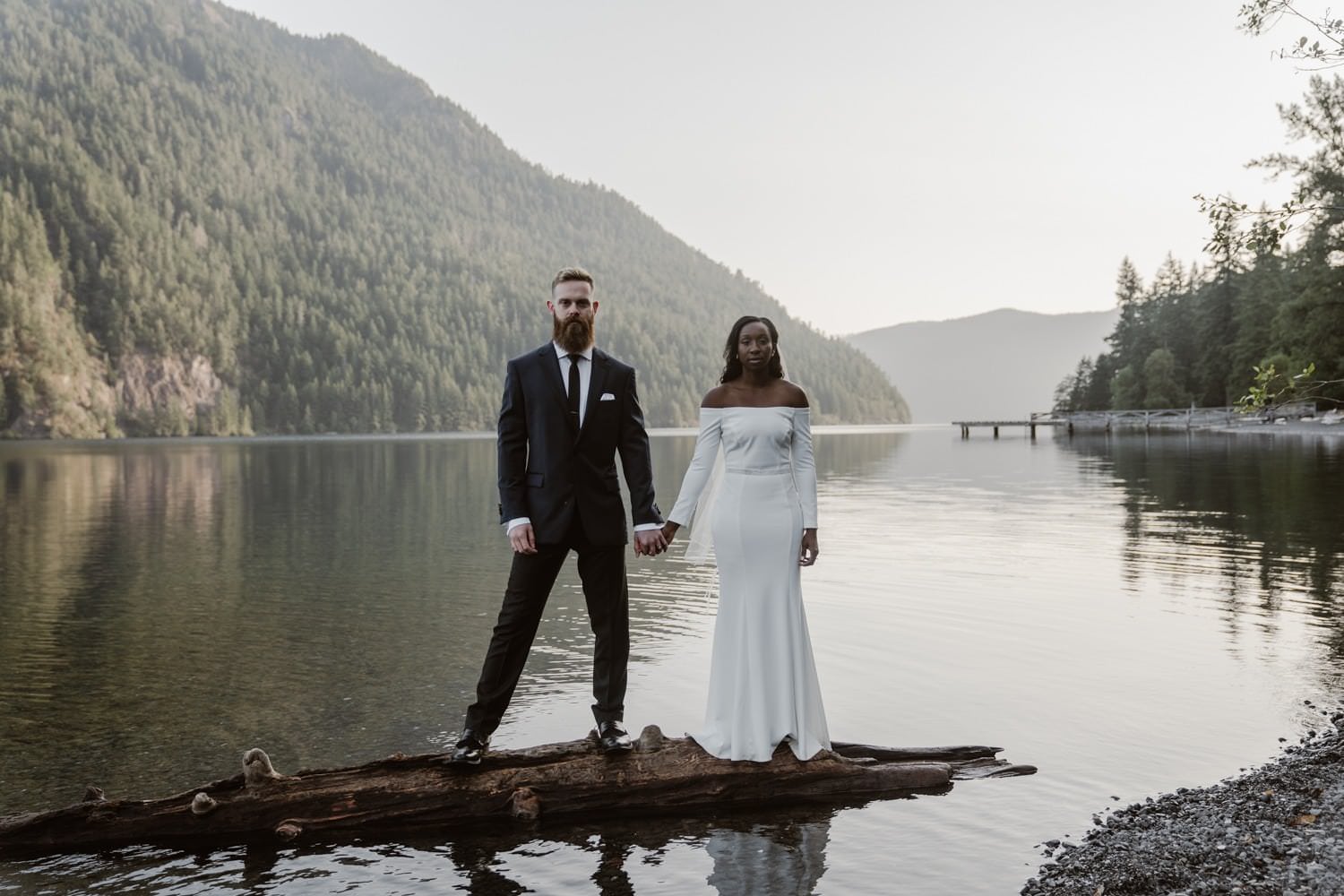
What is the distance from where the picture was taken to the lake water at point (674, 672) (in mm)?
6543

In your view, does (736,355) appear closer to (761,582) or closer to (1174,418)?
(761,582)

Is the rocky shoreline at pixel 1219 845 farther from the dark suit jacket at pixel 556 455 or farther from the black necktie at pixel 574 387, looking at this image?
the black necktie at pixel 574 387

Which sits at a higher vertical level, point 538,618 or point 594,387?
point 594,387

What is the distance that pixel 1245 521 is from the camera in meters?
25.7

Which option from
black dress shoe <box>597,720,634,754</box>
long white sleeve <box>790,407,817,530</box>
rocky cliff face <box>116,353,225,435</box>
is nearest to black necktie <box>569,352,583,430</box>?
long white sleeve <box>790,407,817,530</box>

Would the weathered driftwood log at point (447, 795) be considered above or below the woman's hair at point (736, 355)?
below

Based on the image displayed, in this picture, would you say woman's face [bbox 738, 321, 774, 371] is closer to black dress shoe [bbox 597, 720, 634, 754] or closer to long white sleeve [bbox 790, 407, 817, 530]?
long white sleeve [bbox 790, 407, 817, 530]

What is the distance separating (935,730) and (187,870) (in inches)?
236

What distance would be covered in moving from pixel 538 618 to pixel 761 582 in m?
1.44

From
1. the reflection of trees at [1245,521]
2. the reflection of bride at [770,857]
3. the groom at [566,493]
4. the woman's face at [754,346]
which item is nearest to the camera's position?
the reflection of bride at [770,857]

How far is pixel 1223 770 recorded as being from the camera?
26.6 feet

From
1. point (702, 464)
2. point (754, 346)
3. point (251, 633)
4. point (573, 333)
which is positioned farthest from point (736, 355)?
point (251, 633)

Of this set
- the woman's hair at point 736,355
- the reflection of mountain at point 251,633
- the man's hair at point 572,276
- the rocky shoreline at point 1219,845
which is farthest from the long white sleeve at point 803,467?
the reflection of mountain at point 251,633

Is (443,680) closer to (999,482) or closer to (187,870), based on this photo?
(187,870)
